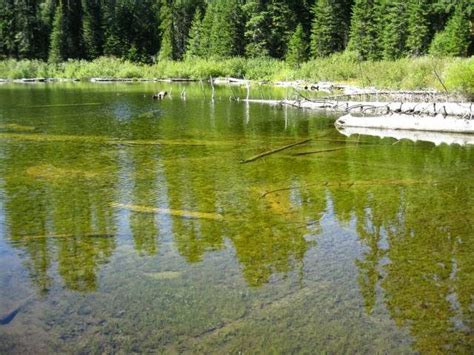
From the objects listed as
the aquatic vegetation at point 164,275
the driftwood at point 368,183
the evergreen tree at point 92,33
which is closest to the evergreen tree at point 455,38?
the driftwood at point 368,183

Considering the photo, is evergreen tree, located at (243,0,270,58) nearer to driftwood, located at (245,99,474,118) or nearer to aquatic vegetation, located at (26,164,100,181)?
driftwood, located at (245,99,474,118)

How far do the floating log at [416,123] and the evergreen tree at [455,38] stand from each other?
3261 cm

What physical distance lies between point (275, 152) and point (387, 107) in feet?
32.6

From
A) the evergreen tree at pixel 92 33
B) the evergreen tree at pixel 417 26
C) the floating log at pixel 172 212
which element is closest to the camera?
the floating log at pixel 172 212

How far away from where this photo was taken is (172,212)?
39.1ft

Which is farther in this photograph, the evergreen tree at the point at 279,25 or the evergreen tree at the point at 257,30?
the evergreen tree at the point at 279,25

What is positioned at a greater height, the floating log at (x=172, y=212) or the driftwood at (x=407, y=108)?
the driftwood at (x=407, y=108)

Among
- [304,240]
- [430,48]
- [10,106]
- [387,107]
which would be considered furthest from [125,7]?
[304,240]

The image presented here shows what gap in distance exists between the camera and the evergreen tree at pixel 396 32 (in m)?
61.8

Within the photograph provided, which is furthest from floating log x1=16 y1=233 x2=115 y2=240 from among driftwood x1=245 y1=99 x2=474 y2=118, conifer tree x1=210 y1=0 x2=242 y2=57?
conifer tree x1=210 y1=0 x2=242 y2=57

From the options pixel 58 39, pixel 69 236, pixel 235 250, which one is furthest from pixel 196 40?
pixel 235 250

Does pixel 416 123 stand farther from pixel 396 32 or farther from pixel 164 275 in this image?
pixel 396 32

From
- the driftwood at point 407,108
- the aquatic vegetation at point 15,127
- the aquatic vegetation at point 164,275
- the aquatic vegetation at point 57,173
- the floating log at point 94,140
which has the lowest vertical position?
the aquatic vegetation at point 164,275

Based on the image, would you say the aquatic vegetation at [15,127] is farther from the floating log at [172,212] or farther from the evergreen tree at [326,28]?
the evergreen tree at [326,28]
